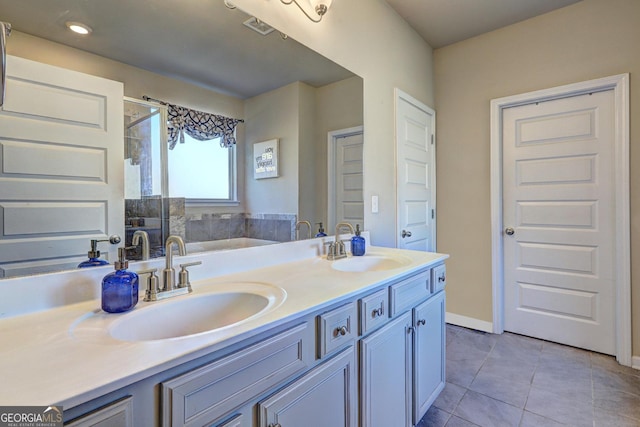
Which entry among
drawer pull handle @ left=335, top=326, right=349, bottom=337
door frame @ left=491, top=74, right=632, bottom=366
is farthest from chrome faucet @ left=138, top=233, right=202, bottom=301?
door frame @ left=491, top=74, right=632, bottom=366

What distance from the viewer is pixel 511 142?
2.61 meters

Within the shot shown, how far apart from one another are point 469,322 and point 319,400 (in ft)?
7.59

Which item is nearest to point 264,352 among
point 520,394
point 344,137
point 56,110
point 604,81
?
point 56,110

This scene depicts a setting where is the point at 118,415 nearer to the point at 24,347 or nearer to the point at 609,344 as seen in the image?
the point at 24,347

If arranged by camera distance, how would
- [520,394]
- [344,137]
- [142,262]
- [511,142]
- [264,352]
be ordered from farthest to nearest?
[511,142] → [344,137] → [520,394] → [142,262] → [264,352]

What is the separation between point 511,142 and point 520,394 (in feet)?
6.22

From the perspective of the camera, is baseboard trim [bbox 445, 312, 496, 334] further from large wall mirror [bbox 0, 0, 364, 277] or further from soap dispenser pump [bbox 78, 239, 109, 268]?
soap dispenser pump [bbox 78, 239, 109, 268]

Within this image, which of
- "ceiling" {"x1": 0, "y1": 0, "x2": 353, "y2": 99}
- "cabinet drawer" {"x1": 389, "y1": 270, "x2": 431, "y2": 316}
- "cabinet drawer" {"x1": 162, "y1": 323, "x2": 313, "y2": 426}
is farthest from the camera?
"cabinet drawer" {"x1": 389, "y1": 270, "x2": 431, "y2": 316}

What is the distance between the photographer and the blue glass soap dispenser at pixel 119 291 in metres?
0.85

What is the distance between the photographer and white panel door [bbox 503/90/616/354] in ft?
7.41

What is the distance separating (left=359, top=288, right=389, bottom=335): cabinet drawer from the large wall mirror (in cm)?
59

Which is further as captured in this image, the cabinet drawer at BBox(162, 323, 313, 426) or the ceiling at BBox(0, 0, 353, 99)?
Answer: the ceiling at BBox(0, 0, 353, 99)

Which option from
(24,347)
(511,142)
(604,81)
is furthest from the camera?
(511,142)

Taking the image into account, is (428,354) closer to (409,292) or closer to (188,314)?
(409,292)
